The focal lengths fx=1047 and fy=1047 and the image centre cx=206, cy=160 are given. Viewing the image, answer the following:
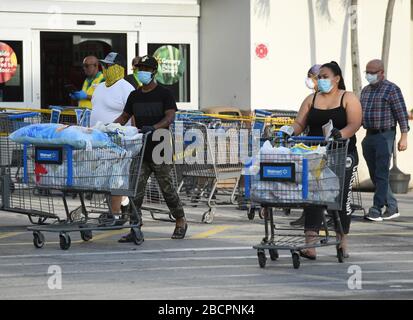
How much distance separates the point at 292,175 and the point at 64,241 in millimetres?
2800

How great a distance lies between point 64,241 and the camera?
11109mm

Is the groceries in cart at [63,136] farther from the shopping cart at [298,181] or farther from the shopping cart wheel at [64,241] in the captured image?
the shopping cart at [298,181]

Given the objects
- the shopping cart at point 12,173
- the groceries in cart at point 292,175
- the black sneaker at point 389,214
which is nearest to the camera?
the groceries in cart at point 292,175

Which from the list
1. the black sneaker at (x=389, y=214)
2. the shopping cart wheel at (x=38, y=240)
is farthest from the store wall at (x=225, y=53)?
the shopping cart wheel at (x=38, y=240)

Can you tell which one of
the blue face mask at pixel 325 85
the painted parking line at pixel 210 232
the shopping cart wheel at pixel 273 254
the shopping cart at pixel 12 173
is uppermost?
the blue face mask at pixel 325 85

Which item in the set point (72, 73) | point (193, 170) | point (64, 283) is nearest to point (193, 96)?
point (72, 73)

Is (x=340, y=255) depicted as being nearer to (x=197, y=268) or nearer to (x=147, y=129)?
(x=197, y=268)

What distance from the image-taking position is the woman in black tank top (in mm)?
10305

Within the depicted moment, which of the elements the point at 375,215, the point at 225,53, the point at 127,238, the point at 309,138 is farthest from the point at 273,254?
the point at 225,53

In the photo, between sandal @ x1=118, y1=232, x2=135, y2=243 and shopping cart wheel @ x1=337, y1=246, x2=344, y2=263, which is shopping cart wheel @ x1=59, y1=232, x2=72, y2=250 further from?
shopping cart wheel @ x1=337, y1=246, x2=344, y2=263

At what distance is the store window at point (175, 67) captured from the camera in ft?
67.9

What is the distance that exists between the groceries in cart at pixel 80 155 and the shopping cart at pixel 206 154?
287 cm
